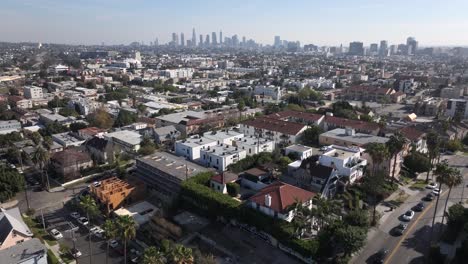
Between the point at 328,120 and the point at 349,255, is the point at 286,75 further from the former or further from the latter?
A: the point at 349,255

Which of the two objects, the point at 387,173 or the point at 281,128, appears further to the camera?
the point at 281,128

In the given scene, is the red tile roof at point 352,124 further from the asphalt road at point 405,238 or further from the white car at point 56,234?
the white car at point 56,234

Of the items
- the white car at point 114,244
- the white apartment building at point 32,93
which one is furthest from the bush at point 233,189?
the white apartment building at point 32,93

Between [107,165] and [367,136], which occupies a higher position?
[367,136]

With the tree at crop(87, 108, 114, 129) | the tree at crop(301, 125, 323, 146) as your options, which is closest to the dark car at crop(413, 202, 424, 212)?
the tree at crop(301, 125, 323, 146)

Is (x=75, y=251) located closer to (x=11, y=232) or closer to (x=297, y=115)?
(x=11, y=232)

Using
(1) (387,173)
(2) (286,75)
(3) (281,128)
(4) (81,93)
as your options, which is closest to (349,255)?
(1) (387,173)
